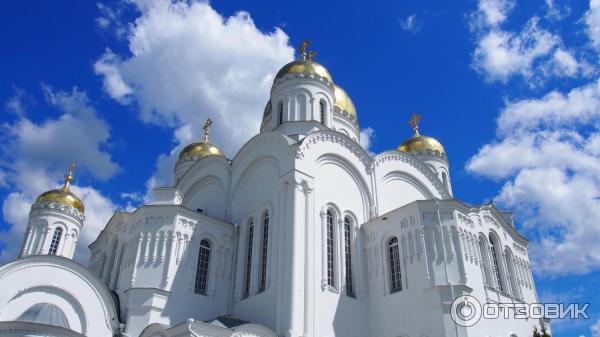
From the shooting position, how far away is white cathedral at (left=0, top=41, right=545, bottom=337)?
47.6 feet

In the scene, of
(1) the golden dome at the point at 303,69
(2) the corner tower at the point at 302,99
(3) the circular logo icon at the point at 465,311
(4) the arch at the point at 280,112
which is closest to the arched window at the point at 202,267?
(2) the corner tower at the point at 302,99

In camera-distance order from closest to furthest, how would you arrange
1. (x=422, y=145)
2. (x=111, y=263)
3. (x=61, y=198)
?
(x=111, y=263)
(x=61, y=198)
(x=422, y=145)

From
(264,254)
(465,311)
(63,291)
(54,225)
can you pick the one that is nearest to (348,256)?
(264,254)

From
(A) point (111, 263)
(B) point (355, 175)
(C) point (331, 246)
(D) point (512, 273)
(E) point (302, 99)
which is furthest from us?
(E) point (302, 99)

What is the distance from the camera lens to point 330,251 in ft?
54.7

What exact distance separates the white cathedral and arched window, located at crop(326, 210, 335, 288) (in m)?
0.04

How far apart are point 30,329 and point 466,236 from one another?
42.5ft

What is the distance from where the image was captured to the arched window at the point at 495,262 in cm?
1670

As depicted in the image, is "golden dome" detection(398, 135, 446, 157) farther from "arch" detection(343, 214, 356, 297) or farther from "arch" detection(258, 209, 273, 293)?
"arch" detection(258, 209, 273, 293)

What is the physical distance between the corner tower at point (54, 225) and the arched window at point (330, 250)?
53.2 ft

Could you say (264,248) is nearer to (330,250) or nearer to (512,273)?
(330,250)

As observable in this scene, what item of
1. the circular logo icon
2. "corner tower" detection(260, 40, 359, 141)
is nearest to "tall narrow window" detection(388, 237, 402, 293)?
the circular logo icon

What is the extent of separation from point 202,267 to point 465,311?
8.77m

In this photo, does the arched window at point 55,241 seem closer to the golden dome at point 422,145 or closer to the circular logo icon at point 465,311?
the golden dome at point 422,145
